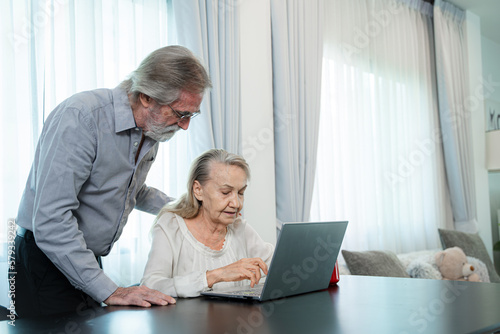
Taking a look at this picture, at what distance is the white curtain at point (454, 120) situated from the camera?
16.2 feet

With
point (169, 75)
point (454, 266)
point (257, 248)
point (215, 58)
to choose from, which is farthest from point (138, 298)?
point (454, 266)

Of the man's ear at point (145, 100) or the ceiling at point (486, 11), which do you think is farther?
the ceiling at point (486, 11)

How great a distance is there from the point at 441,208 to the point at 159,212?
373 centimetres

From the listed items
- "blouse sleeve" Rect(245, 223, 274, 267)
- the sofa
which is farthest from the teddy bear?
"blouse sleeve" Rect(245, 223, 274, 267)

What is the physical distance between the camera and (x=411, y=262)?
3688 mm

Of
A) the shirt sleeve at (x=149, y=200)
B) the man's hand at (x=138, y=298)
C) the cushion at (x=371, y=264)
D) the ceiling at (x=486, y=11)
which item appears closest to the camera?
the man's hand at (x=138, y=298)

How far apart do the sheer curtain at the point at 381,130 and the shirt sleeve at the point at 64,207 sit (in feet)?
7.84

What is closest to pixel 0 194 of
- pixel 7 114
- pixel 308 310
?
pixel 7 114

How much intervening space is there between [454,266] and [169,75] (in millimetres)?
2886

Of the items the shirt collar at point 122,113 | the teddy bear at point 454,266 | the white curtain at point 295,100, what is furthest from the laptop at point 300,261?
the teddy bear at point 454,266

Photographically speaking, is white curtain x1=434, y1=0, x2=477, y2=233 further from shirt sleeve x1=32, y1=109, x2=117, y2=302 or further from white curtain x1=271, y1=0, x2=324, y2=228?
shirt sleeve x1=32, y1=109, x2=117, y2=302

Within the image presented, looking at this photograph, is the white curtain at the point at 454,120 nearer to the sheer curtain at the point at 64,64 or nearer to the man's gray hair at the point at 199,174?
the sheer curtain at the point at 64,64

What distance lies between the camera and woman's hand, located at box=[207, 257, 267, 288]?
1.49 m

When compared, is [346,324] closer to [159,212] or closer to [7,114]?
[159,212]
